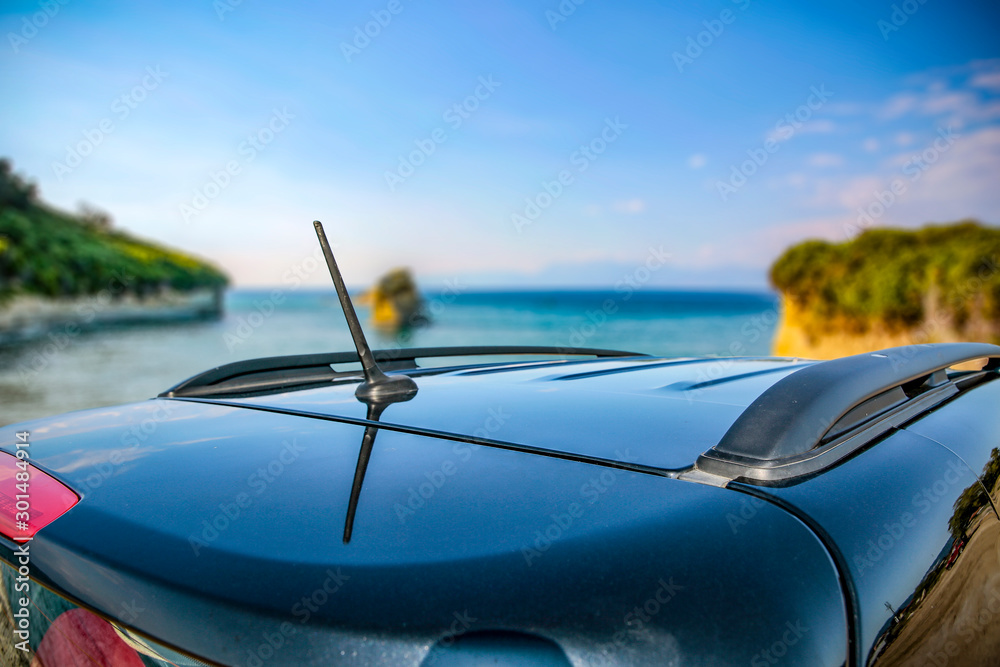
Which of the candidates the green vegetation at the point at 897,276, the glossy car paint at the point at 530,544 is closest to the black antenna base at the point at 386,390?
the glossy car paint at the point at 530,544

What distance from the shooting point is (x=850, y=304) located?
23.5 m

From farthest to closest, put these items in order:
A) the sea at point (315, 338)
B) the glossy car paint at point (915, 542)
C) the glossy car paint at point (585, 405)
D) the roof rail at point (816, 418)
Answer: the sea at point (315, 338), the glossy car paint at point (585, 405), the roof rail at point (816, 418), the glossy car paint at point (915, 542)

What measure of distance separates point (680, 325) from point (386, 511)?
1941 inches

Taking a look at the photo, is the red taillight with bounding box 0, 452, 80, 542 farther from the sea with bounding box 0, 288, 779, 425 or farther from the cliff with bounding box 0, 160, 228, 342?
the cliff with bounding box 0, 160, 228, 342

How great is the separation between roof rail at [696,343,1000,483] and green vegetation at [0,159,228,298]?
42.7 m

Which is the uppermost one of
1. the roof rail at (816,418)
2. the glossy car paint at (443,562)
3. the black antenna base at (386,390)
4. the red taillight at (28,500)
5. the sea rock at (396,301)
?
the roof rail at (816,418)

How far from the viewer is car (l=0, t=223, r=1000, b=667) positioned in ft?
2.09

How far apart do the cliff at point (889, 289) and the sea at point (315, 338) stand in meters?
1.91

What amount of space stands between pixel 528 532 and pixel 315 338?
47.1 metres

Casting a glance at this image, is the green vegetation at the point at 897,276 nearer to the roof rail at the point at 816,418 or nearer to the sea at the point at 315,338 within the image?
the sea at the point at 315,338

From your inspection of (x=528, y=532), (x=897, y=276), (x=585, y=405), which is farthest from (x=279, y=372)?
(x=897, y=276)

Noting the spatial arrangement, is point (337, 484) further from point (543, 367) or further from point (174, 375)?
point (174, 375)

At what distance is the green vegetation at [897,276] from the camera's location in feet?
62.8

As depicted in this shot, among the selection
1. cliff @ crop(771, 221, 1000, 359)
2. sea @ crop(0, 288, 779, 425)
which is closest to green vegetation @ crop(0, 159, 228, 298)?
sea @ crop(0, 288, 779, 425)
